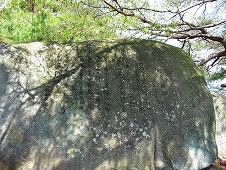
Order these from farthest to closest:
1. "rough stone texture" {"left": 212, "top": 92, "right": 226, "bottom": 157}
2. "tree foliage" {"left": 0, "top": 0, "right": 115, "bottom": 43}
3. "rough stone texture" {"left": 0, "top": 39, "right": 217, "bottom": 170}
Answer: "rough stone texture" {"left": 212, "top": 92, "right": 226, "bottom": 157} < "tree foliage" {"left": 0, "top": 0, "right": 115, "bottom": 43} < "rough stone texture" {"left": 0, "top": 39, "right": 217, "bottom": 170}

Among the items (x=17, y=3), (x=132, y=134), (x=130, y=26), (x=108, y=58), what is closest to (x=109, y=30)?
(x=130, y=26)

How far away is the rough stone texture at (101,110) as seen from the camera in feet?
11.8

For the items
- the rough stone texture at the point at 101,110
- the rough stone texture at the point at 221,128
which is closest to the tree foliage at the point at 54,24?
the rough stone texture at the point at 101,110

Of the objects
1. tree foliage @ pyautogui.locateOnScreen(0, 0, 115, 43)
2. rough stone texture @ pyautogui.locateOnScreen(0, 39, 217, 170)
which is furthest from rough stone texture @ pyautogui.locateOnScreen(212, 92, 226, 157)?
tree foliage @ pyautogui.locateOnScreen(0, 0, 115, 43)

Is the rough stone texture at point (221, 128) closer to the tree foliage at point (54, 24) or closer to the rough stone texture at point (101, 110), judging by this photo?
the rough stone texture at point (101, 110)

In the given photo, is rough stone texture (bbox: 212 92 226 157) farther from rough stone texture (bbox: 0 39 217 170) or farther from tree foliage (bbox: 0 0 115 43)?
tree foliage (bbox: 0 0 115 43)

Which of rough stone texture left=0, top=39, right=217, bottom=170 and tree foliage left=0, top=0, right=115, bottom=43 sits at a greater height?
tree foliage left=0, top=0, right=115, bottom=43

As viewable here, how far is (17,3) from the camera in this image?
5.68 metres

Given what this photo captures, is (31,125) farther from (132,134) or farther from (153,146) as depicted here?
(153,146)

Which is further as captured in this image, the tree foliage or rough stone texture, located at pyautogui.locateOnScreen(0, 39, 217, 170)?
the tree foliage

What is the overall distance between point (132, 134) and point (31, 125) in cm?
129

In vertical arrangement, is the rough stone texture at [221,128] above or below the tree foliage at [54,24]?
below

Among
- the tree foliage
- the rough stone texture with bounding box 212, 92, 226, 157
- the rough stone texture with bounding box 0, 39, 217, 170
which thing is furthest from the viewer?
the rough stone texture with bounding box 212, 92, 226, 157

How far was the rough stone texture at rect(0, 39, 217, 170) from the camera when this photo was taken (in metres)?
3.59
